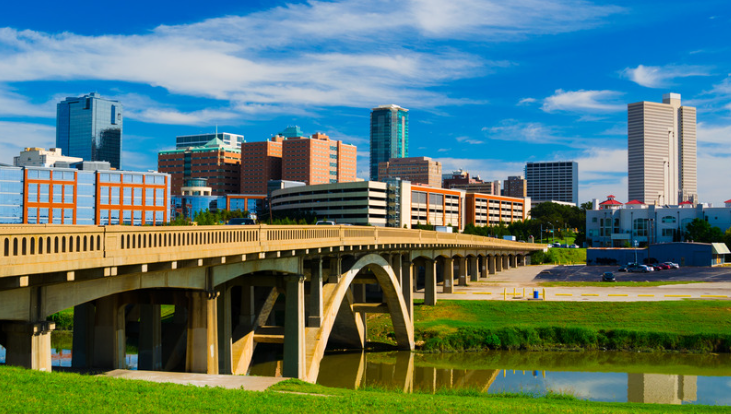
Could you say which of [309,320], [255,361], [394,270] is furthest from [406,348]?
[309,320]

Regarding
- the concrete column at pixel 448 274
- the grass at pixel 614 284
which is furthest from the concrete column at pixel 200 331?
the grass at pixel 614 284

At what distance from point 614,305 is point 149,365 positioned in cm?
4916

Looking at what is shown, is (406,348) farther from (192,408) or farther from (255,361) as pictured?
(192,408)

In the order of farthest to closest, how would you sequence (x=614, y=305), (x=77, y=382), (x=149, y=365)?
(x=614, y=305)
(x=149, y=365)
(x=77, y=382)

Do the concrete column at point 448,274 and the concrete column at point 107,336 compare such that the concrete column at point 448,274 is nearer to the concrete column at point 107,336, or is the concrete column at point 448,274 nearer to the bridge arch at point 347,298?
the bridge arch at point 347,298

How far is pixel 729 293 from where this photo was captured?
70.1 meters

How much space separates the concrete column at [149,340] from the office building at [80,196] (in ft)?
292

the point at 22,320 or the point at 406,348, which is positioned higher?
the point at 22,320

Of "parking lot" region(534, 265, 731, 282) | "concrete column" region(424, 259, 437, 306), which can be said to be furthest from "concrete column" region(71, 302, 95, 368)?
"parking lot" region(534, 265, 731, 282)

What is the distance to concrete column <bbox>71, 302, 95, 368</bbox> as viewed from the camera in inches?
868

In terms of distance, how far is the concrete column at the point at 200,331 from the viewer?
2259cm

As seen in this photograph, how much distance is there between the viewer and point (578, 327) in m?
55.5

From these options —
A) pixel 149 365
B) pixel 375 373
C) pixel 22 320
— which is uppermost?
pixel 22 320

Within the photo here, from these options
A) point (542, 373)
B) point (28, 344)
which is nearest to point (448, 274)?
point (542, 373)
